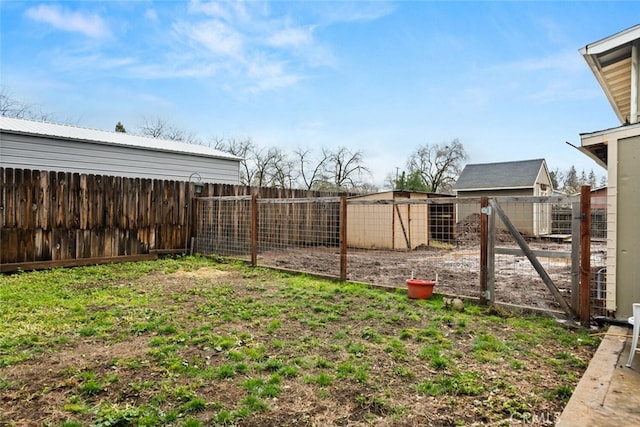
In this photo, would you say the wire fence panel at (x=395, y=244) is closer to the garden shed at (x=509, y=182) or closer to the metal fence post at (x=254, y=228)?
the metal fence post at (x=254, y=228)

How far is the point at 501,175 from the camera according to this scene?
19.9m

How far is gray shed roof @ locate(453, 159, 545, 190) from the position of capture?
60.8ft

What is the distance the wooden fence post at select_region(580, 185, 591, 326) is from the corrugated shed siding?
11256mm

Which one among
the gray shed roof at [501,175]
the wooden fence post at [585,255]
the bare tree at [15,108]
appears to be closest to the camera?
the wooden fence post at [585,255]

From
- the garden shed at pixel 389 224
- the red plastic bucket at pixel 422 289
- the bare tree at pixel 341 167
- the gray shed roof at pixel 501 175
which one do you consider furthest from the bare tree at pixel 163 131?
the red plastic bucket at pixel 422 289

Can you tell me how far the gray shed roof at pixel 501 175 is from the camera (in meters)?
18.5

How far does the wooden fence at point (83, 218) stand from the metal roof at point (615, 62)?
8227 millimetres

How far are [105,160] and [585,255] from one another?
456 inches

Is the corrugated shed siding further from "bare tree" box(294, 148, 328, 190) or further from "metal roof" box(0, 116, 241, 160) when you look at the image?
"bare tree" box(294, 148, 328, 190)

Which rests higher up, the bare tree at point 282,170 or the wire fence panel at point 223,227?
the bare tree at point 282,170

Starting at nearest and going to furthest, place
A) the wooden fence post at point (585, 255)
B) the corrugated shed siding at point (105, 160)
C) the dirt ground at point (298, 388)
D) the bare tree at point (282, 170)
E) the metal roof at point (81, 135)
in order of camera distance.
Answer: the dirt ground at point (298, 388)
the wooden fence post at point (585, 255)
the corrugated shed siding at point (105, 160)
the metal roof at point (81, 135)
the bare tree at point (282, 170)

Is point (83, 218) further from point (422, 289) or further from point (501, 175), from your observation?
point (501, 175)

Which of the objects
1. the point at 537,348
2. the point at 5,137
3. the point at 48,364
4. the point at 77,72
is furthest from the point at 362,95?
the point at 48,364

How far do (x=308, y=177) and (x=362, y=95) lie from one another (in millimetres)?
12793
